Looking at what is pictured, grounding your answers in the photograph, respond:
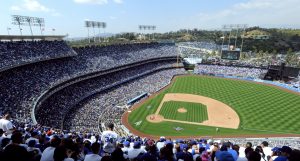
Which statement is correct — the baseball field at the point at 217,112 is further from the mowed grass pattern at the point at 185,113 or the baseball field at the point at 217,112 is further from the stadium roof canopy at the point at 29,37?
the stadium roof canopy at the point at 29,37

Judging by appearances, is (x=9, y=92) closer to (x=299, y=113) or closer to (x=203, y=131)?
(x=203, y=131)

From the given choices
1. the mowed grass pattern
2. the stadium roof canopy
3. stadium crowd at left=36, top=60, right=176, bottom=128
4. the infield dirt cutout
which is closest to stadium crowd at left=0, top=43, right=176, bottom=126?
stadium crowd at left=36, top=60, right=176, bottom=128

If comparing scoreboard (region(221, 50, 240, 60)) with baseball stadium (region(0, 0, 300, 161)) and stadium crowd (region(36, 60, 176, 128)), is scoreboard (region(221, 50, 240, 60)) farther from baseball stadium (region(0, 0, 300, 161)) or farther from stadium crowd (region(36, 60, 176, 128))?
stadium crowd (region(36, 60, 176, 128))

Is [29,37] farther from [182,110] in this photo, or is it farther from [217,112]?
[217,112]

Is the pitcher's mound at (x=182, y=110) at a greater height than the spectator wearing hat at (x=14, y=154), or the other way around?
the spectator wearing hat at (x=14, y=154)

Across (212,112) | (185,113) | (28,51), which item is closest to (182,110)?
(185,113)

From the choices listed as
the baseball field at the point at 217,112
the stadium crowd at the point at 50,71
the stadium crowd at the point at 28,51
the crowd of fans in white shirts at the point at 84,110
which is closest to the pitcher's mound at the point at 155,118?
the baseball field at the point at 217,112
